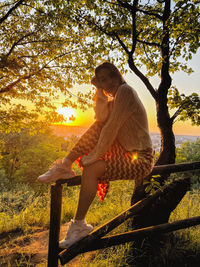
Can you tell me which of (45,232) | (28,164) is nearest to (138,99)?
(45,232)

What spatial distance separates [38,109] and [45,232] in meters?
5.87

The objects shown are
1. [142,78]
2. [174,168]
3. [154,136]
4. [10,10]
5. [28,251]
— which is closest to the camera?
[174,168]

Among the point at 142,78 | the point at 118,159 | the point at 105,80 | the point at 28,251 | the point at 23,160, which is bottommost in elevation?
the point at 23,160

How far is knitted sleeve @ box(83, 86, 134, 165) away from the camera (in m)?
1.74

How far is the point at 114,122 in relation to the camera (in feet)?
5.84

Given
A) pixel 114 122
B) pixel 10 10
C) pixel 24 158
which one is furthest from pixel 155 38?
pixel 24 158

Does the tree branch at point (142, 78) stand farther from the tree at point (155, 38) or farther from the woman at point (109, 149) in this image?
the woman at point (109, 149)

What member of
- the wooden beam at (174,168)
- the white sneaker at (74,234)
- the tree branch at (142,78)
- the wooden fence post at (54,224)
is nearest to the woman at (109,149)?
the white sneaker at (74,234)

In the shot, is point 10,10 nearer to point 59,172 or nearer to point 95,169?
point 59,172

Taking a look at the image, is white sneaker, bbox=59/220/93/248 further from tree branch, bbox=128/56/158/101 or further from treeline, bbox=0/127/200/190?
treeline, bbox=0/127/200/190

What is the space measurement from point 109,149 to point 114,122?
1.06 ft

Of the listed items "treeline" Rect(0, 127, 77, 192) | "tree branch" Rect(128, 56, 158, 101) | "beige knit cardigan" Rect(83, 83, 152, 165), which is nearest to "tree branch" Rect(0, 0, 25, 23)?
"tree branch" Rect(128, 56, 158, 101)

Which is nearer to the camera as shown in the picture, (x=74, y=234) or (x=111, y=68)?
(x=74, y=234)

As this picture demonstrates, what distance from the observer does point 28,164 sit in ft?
68.6
